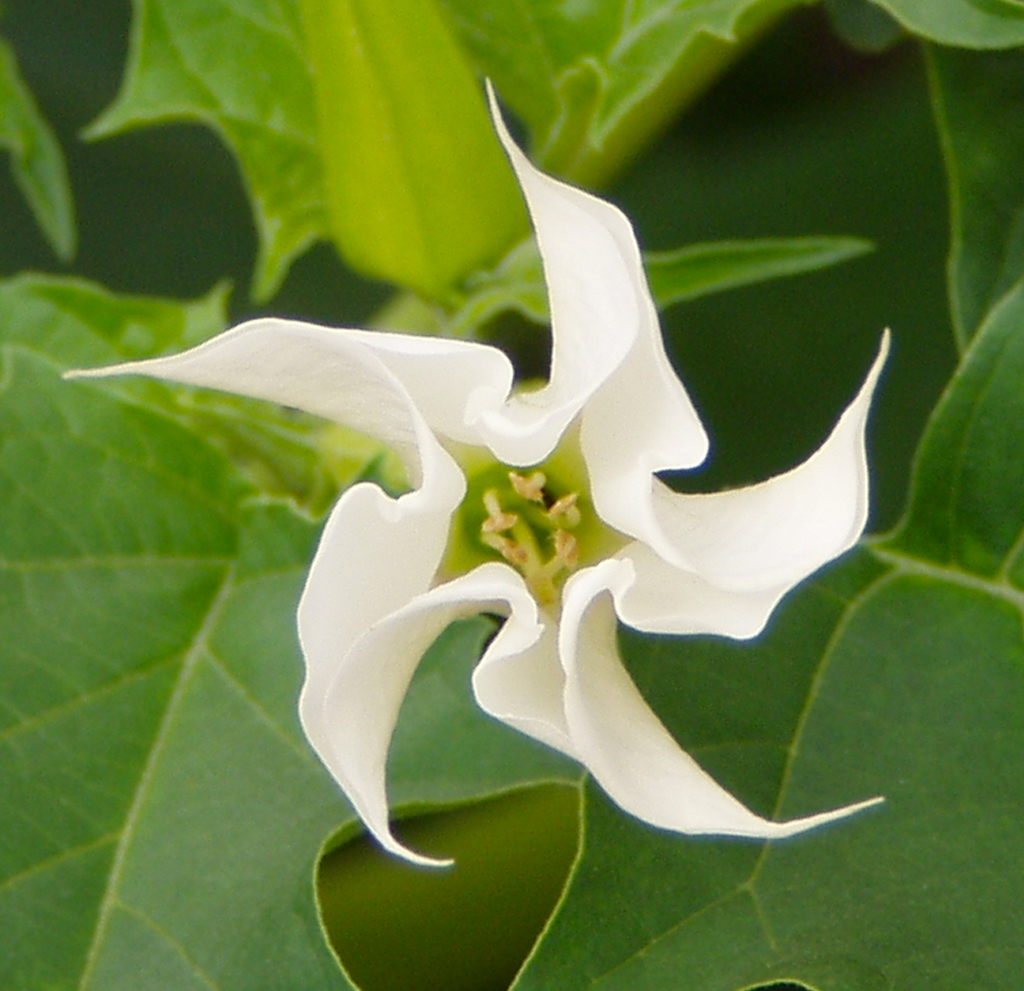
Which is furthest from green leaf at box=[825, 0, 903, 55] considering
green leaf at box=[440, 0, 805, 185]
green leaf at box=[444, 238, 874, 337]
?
green leaf at box=[444, 238, 874, 337]

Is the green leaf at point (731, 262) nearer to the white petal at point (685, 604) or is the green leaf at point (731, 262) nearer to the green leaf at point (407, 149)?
the green leaf at point (407, 149)

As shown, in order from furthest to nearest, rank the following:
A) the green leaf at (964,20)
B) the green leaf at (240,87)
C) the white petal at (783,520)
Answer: the green leaf at (240,87)
the green leaf at (964,20)
the white petal at (783,520)

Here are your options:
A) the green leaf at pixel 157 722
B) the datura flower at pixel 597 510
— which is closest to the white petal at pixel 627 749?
the datura flower at pixel 597 510

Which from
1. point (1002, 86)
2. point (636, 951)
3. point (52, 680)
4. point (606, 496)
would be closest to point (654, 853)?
point (636, 951)

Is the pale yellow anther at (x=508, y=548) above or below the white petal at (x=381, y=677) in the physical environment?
below

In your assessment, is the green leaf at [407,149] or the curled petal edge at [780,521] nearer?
the curled petal edge at [780,521]

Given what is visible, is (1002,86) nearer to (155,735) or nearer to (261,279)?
(261,279)
